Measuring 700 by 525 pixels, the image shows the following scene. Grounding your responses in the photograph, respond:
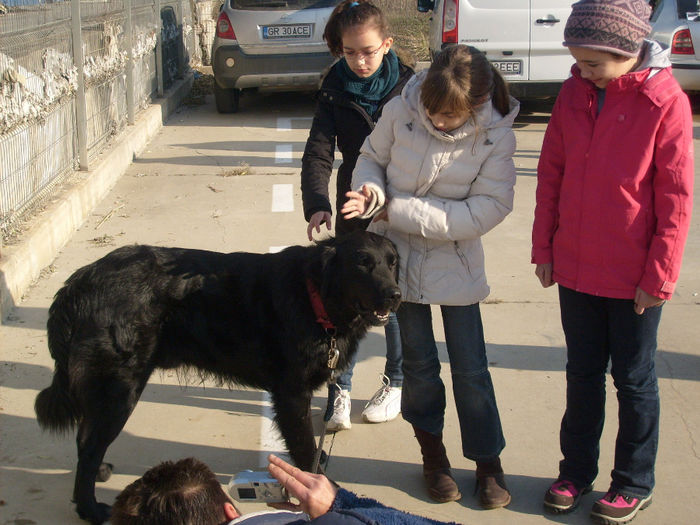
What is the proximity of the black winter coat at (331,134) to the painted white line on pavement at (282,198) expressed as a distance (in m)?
3.60

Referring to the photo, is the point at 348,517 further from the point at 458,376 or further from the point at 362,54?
the point at 362,54

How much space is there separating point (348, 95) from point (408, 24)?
58.6 ft

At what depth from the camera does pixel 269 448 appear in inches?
150

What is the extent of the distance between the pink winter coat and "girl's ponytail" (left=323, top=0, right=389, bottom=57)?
0.90m

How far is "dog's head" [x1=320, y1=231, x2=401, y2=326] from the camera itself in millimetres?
3008

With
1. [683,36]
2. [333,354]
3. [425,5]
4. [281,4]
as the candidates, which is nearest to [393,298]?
[333,354]

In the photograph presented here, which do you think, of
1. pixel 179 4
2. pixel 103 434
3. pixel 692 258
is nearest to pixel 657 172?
pixel 103 434

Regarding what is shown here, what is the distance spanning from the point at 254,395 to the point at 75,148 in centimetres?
398

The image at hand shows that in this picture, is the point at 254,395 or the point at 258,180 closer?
the point at 254,395

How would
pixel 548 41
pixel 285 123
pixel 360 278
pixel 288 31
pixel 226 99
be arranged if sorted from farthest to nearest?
1. pixel 226 99
2. pixel 285 123
3. pixel 288 31
4. pixel 548 41
5. pixel 360 278

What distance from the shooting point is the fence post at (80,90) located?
7024 mm

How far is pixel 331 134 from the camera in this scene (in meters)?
3.77

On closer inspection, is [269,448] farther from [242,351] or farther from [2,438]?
[2,438]

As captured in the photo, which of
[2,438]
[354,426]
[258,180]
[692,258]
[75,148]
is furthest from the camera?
[258,180]
